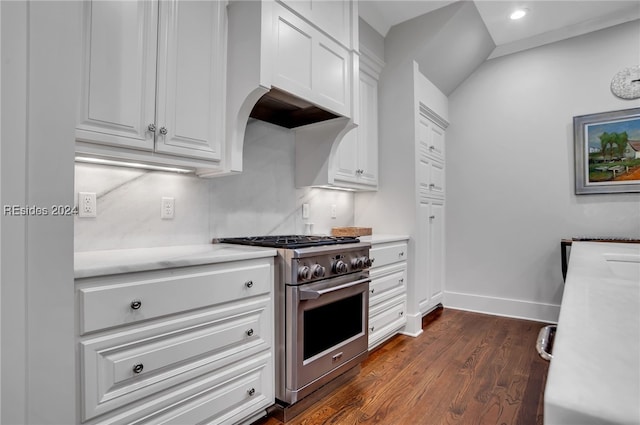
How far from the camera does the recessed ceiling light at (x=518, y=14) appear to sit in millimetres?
3203

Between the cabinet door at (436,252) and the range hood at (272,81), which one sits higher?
the range hood at (272,81)

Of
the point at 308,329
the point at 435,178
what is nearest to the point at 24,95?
the point at 308,329

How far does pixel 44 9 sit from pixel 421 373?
8.79ft

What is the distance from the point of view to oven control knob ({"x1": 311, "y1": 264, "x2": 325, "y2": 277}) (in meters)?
1.91

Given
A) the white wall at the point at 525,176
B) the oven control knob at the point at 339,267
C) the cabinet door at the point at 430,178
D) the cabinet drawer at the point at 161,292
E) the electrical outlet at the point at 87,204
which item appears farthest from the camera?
the cabinet door at the point at 430,178

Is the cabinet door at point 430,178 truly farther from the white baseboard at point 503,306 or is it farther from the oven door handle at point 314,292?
the oven door handle at point 314,292

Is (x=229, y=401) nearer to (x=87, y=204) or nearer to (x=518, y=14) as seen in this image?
(x=87, y=204)

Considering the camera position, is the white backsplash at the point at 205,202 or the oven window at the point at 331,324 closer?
the white backsplash at the point at 205,202

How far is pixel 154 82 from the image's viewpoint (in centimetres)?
161

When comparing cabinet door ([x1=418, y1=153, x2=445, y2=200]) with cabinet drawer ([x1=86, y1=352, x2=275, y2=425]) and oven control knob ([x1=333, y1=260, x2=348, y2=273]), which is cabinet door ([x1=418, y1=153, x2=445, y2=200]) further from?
cabinet drawer ([x1=86, y1=352, x2=275, y2=425])

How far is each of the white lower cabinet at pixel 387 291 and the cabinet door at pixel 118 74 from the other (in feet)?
5.84

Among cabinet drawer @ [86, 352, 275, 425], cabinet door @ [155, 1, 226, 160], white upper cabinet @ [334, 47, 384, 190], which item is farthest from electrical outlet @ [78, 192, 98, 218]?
white upper cabinet @ [334, 47, 384, 190]

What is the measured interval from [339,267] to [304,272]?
30 centimetres

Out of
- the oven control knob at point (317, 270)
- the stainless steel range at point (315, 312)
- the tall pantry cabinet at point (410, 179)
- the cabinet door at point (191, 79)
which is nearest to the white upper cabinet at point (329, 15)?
the cabinet door at point (191, 79)
